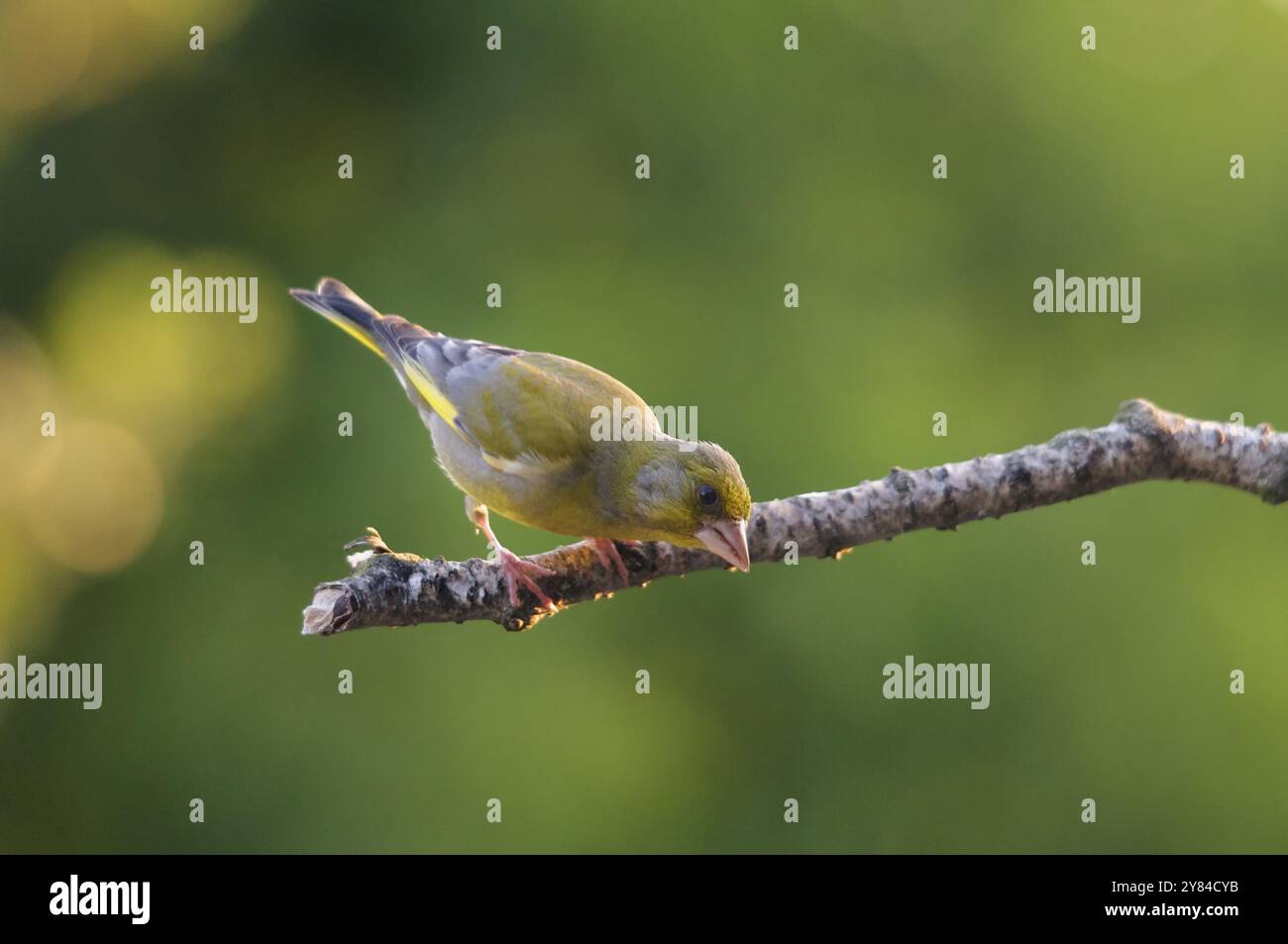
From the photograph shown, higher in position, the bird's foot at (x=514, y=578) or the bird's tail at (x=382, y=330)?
the bird's tail at (x=382, y=330)

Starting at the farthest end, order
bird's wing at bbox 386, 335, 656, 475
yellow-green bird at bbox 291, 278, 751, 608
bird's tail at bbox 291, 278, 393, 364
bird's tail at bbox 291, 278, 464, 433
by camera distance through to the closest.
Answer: bird's tail at bbox 291, 278, 393, 364, bird's tail at bbox 291, 278, 464, 433, bird's wing at bbox 386, 335, 656, 475, yellow-green bird at bbox 291, 278, 751, 608

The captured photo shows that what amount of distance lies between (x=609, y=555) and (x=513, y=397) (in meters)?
0.73

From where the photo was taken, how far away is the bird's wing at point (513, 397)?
423 cm

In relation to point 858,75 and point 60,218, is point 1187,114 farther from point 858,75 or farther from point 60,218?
point 60,218

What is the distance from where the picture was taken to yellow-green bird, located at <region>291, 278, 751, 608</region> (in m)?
3.84

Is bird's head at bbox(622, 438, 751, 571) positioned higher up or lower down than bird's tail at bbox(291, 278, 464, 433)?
lower down

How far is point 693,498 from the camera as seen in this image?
12.6 ft

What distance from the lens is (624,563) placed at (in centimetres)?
413

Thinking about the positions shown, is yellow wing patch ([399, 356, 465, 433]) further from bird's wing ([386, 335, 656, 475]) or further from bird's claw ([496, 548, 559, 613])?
bird's claw ([496, 548, 559, 613])

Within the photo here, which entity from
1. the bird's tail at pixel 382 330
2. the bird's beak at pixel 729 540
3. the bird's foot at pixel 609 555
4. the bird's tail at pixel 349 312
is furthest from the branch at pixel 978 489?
the bird's tail at pixel 349 312

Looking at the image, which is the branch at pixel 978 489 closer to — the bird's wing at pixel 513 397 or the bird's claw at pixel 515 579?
the bird's claw at pixel 515 579

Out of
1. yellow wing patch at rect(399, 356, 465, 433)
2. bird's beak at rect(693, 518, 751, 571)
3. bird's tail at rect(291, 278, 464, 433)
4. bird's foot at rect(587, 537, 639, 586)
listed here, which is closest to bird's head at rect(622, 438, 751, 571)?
bird's beak at rect(693, 518, 751, 571)

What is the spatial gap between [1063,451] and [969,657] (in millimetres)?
4846

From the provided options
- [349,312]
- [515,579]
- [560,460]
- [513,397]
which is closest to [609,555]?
[560,460]
